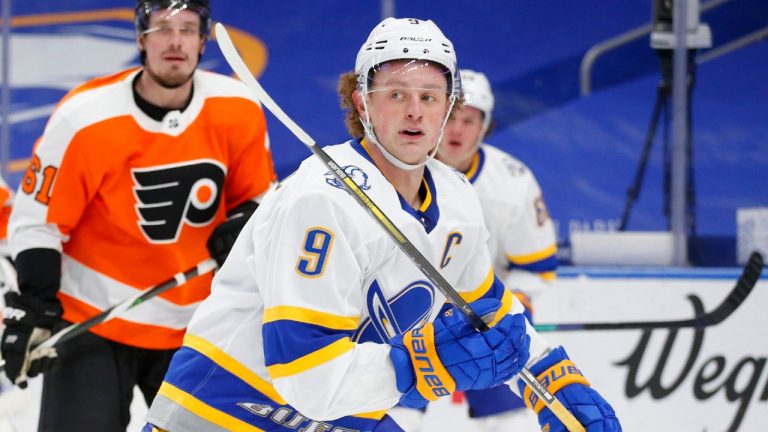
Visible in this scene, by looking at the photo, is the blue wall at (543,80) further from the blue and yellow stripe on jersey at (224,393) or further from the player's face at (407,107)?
the blue and yellow stripe on jersey at (224,393)

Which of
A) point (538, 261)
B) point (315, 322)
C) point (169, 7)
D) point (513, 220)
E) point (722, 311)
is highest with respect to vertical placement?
point (169, 7)

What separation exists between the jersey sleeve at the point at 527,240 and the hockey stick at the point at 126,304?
3.54 ft

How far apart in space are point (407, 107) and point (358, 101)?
0.16 m

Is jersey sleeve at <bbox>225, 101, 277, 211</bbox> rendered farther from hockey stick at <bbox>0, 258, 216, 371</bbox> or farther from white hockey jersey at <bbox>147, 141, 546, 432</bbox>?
white hockey jersey at <bbox>147, 141, 546, 432</bbox>

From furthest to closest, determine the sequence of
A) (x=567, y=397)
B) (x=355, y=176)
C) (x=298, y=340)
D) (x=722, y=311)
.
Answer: (x=722, y=311)
(x=567, y=397)
(x=355, y=176)
(x=298, y=340)

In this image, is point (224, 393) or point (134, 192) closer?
point (224, 393)

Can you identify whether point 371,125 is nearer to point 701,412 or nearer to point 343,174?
point 343,174

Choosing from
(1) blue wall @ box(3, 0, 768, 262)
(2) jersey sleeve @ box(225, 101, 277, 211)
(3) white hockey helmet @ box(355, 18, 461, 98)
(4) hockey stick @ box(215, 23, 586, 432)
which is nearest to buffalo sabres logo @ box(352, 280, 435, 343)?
(4) hockey stick @ box(215, 23, 586, 432)

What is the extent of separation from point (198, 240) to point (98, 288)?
250 mm

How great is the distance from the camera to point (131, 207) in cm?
250

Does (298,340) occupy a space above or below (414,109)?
below

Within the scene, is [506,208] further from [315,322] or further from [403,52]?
[315,322]

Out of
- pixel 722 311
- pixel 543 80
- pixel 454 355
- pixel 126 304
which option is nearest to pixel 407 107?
pixel 454 355

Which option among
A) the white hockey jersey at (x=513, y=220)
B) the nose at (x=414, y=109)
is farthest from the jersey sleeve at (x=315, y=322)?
the white hockey jersey at (x=513, y=220)
